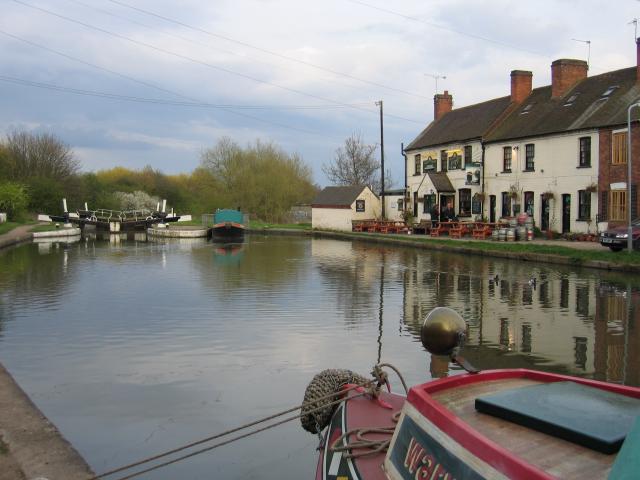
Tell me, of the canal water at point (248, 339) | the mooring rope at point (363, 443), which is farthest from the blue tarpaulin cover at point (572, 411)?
the canal water at point (248, 339)

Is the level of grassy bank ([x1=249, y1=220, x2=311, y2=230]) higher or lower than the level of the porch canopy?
lower

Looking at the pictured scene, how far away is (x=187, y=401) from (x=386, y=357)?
329 centimetres

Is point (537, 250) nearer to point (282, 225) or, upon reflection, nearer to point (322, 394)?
point (322, 394)

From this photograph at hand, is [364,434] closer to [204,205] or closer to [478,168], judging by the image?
[478,168]

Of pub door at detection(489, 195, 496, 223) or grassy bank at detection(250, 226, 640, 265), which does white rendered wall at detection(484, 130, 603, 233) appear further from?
grassy bank at detection(250, 226, 640, 265)

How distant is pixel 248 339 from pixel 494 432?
8.30 m

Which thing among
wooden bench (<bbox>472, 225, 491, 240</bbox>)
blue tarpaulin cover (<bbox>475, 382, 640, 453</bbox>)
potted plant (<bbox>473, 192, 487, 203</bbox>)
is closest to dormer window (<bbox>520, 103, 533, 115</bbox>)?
potted plant (<bbox>473, 192, 487, 203</bbox>)

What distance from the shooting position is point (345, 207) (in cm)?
4928

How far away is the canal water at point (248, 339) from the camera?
7059mm

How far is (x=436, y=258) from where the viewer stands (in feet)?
89.2

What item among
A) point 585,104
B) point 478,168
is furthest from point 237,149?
point 585,104

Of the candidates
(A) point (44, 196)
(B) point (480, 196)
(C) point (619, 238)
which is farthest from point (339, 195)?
(C) point (619, 238)

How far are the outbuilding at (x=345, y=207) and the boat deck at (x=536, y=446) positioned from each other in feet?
149

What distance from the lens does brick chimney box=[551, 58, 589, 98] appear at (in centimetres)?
3609
